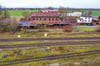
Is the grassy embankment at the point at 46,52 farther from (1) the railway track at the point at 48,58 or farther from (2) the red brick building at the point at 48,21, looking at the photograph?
(2) the red brick building at the point at 48,21

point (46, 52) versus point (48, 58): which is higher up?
point (46, 52)

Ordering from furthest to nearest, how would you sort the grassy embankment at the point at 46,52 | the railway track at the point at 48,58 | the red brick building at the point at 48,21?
Answer: 1. the red brick building at the point at 48,21
2. the grassy embankment at the point at 46,52
3. the railway track at the point at 48,58

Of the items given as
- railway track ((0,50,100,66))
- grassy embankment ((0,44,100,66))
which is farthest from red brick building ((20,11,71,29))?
railway track ((0,50,100,66))

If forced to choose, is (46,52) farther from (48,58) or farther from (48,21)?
(48,21)

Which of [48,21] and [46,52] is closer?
[46,52]

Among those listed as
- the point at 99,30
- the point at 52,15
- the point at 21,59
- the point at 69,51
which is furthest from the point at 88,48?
the point at 52,15

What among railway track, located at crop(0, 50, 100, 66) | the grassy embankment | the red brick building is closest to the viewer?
railway track, located at crop(0, 50, 100, 66)

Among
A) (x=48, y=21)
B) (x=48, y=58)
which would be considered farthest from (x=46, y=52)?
(x=48, y=21)

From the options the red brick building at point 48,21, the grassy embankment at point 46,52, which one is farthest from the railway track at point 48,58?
the red brick building at point 48,21

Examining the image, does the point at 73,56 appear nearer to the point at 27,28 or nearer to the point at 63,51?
the point at 63,51

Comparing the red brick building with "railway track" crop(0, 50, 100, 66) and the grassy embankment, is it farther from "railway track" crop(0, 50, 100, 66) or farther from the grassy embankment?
"railway track" crop(0, 50, 100, 66)

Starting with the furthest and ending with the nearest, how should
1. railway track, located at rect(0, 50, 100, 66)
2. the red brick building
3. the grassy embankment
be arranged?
1. the red brick building
2. the grassy embankment
3. railway track, located at rect(0, 50, 100, 66)
